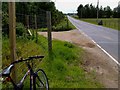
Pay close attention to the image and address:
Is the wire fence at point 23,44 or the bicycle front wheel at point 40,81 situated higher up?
the wire fence at point 23,44

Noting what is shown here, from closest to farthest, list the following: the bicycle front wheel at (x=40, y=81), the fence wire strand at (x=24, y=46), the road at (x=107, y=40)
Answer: the bicycle front wheel at (x=40, y=81) < the fence wire strand at (x=24, y=46) < the road at (x=107, y=40)

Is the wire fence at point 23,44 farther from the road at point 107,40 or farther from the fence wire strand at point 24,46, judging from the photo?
the road at point 107,40

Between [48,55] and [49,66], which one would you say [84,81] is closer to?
[49,66]

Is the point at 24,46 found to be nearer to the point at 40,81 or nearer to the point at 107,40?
the point at 40,81

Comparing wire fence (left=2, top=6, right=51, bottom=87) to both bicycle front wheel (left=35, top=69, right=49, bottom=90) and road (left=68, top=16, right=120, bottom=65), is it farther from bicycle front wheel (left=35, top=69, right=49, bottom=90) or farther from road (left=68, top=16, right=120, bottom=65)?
road (left=68, top=16, right=120, bottom=65)

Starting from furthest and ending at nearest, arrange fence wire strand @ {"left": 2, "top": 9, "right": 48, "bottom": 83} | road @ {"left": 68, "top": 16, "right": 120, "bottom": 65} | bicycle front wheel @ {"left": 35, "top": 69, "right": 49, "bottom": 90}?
road @ {"left": 68, "top": 16, "right": 120, "bottom": 65} < fence wire strand @ {"left": 2, "top": 9, "right": 48, "bottom": 83} < bicycle front wheel @ {"left": 35, "top": 69, "right": 49, "bottom": 90}

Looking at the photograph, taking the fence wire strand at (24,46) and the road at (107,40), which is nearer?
the fence wire strand at (24,46)

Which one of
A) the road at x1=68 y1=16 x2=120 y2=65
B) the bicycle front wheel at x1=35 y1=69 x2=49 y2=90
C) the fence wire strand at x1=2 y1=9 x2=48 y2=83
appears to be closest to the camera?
the bicycle front wheel at x1=35 y1=69 x2=49 y2=90

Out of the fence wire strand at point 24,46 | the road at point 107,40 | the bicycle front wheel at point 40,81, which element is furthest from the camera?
the road at point 107,40

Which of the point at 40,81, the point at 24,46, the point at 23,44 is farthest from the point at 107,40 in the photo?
the point at 40,81

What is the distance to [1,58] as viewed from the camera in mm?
6336

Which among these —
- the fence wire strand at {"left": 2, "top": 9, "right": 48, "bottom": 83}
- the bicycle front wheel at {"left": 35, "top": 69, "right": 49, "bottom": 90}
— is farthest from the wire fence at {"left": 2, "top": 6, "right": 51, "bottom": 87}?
the bicycle front wheel at {"left": 35, "top": 69, "right": 49, "bottom": 90}

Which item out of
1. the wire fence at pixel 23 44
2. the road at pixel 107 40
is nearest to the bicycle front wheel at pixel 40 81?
the wire fence at pixel 23 44

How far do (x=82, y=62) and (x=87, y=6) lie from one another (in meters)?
123
